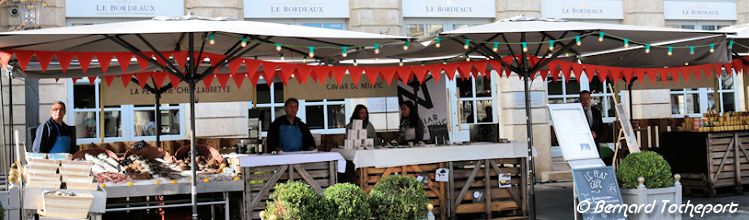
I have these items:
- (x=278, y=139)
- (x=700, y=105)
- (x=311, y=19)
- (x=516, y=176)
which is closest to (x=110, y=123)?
(x=311, y=19)

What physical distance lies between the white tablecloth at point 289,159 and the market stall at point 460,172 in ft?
0.95

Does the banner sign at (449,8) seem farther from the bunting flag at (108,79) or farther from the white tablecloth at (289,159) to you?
the white tablecloth at (289,159)

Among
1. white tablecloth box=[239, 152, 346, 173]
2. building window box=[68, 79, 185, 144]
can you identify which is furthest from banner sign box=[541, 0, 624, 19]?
white tablecloth box=[239, 152, 346, 173]

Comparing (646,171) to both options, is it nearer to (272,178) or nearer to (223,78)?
(272,178)

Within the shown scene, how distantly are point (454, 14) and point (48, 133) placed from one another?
8362mm

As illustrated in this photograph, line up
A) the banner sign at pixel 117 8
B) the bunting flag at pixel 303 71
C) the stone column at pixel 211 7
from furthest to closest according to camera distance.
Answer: the stone column at pixel 211 7, the banner sign at pixel 117 8, the bunting flag at pixel 303 71

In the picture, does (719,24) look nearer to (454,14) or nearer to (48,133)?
(454,14)

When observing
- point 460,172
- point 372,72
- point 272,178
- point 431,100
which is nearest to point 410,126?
point 431,100

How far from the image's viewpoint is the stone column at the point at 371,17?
1448cm

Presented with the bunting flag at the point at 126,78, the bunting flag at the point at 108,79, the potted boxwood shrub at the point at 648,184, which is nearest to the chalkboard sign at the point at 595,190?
the potted boxwood shrub at the point at 648,184

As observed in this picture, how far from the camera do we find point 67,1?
13.3m

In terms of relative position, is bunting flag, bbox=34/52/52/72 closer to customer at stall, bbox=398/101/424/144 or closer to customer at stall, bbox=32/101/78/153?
customer at stall, bbox=32/101/78/153

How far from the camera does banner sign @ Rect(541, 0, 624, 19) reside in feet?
51.8

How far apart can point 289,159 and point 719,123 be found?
6425mm
